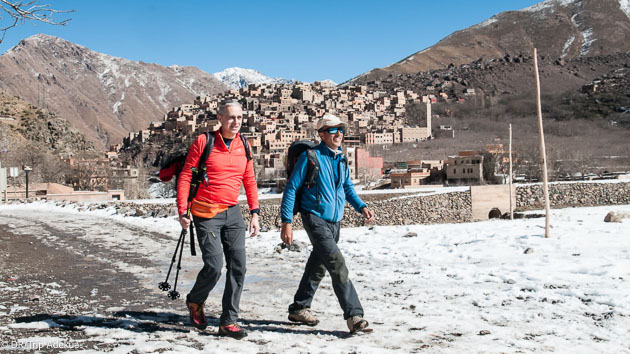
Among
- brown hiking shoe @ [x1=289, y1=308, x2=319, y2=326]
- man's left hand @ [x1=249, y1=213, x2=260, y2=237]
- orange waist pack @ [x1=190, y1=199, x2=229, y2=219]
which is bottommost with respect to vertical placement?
brown hiking shoe @ [x1=289, y1=308, x2=319, y2=326]

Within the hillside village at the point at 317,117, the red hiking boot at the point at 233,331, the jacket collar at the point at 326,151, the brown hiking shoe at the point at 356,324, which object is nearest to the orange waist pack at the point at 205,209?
the red hiking boot at the point at 233,331

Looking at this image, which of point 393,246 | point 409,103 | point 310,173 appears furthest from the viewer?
point 409,103

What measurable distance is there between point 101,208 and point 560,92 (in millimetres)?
186915

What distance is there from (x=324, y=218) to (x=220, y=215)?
2.49ft

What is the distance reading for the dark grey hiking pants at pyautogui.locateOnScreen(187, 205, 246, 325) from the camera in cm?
402

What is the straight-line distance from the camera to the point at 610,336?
12.8 feet

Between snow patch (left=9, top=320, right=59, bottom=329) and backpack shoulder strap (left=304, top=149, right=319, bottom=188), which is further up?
backpack shoulder strap (left=304, top=149, right=319, bottom=188)

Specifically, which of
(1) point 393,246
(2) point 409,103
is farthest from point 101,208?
(2) point 409,103

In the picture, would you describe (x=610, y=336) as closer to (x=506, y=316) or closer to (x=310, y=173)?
(x=506, y=316)

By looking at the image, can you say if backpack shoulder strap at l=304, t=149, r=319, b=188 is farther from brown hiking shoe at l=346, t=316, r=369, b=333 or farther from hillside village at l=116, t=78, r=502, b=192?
hillside village at l=116, t=78, r=502, b=192

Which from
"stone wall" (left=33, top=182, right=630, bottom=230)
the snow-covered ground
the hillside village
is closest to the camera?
the snow-covered ground


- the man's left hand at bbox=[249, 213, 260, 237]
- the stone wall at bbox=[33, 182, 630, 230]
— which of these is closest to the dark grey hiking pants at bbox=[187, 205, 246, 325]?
the man's left hand at bbox=[249, 213, 260, 237]

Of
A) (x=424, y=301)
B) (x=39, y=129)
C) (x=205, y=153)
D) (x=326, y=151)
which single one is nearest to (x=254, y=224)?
(x=205, y=153)

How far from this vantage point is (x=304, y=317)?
14.0ft
